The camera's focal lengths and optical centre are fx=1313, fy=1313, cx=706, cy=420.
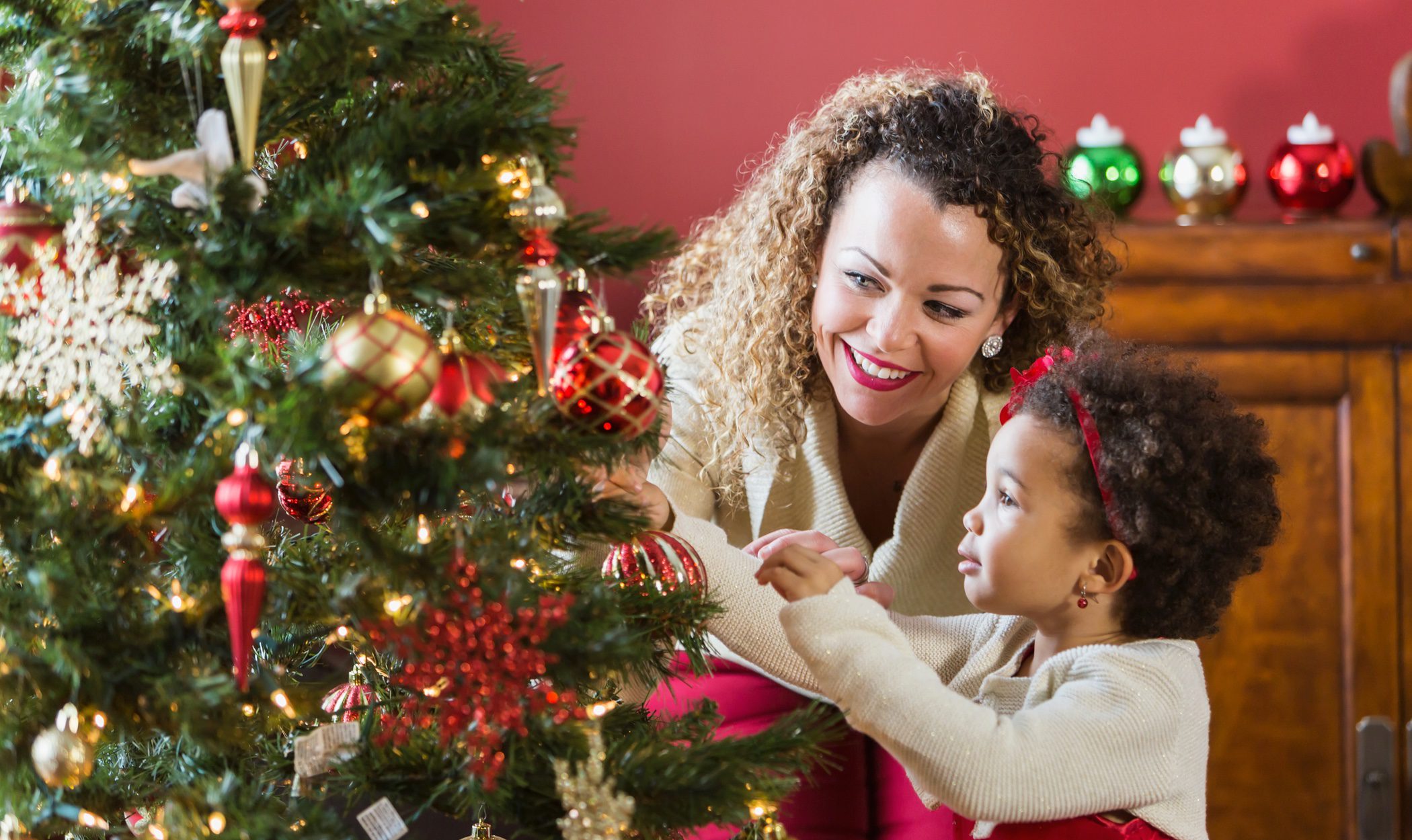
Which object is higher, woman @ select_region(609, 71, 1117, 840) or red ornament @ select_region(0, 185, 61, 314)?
red ornament @ select_region(0, 185, 61, 314)

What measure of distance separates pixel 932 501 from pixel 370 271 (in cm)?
90

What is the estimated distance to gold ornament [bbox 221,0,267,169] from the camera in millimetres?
725

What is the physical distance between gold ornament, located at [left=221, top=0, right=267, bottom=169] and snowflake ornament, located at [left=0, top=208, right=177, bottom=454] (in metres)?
0.09

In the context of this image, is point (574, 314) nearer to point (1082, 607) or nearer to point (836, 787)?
point (1082, 607)

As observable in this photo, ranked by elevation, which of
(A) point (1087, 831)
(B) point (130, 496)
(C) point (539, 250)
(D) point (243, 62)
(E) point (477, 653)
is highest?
(D) point (243, 62)

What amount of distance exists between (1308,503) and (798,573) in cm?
131

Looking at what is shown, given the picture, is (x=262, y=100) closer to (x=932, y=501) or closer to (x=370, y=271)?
(x=370, y=271)

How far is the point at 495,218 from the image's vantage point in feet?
2.52

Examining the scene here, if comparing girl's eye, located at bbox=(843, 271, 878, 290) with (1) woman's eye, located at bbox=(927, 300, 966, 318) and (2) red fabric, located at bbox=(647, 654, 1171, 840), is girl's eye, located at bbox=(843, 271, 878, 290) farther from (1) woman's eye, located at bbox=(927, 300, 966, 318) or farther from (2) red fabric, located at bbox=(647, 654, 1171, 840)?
(2) red fabric, located at bbox=(647, 654, 1171, 840)

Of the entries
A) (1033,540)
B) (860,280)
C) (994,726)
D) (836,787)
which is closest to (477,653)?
(994,726)

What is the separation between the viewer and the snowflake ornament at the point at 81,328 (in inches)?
28.9

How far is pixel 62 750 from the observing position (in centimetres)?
73

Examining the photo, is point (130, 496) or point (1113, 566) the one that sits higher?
point (130, 496)

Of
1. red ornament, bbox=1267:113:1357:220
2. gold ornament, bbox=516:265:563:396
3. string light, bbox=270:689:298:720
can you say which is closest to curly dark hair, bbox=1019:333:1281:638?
gold ornament, bbox=516:265:563:396
